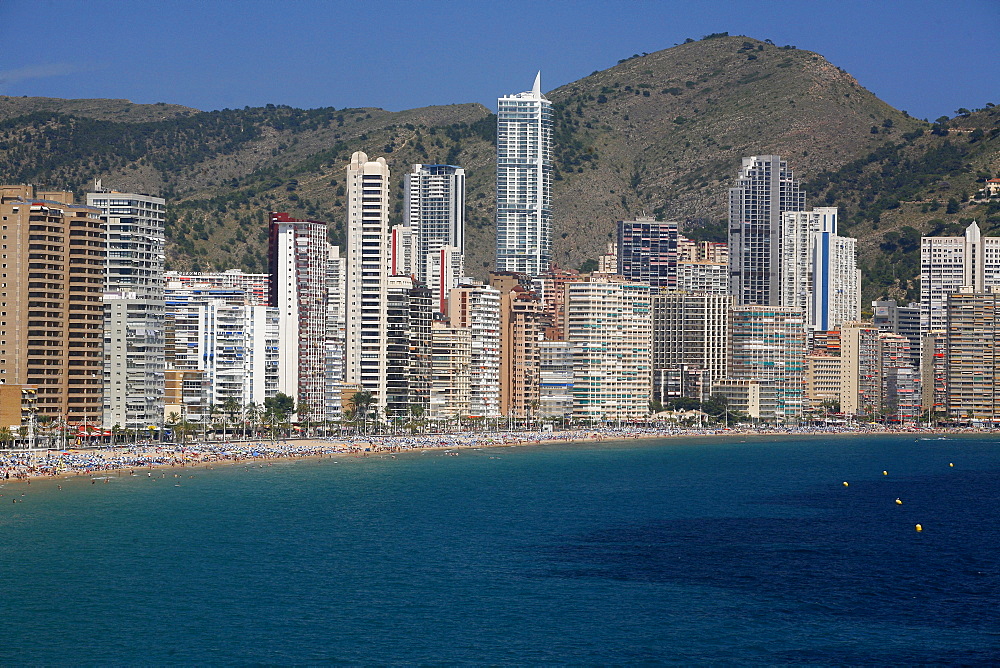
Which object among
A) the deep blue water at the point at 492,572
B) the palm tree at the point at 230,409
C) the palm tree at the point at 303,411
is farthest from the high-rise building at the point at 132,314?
the deep blue water at the point at 492,572

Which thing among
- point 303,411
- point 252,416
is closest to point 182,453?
point 252,416

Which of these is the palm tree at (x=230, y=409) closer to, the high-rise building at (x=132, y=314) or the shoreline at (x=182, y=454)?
the shoreline at (x=182, y=454)

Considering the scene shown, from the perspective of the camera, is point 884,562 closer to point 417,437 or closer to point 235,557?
point 235,557

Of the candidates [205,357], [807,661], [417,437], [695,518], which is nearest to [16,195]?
[205,357]

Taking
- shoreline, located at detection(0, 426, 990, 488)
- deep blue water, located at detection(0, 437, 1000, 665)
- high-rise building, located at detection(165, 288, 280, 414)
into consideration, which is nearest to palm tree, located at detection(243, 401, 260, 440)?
high-rise building, located at detection(165, 288, 280, 414)

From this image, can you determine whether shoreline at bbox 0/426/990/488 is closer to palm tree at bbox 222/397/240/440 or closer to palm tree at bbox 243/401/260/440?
palm tree at bbox 243/401/260/440

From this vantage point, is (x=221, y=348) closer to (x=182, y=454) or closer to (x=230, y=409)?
(x=230, y=409)
